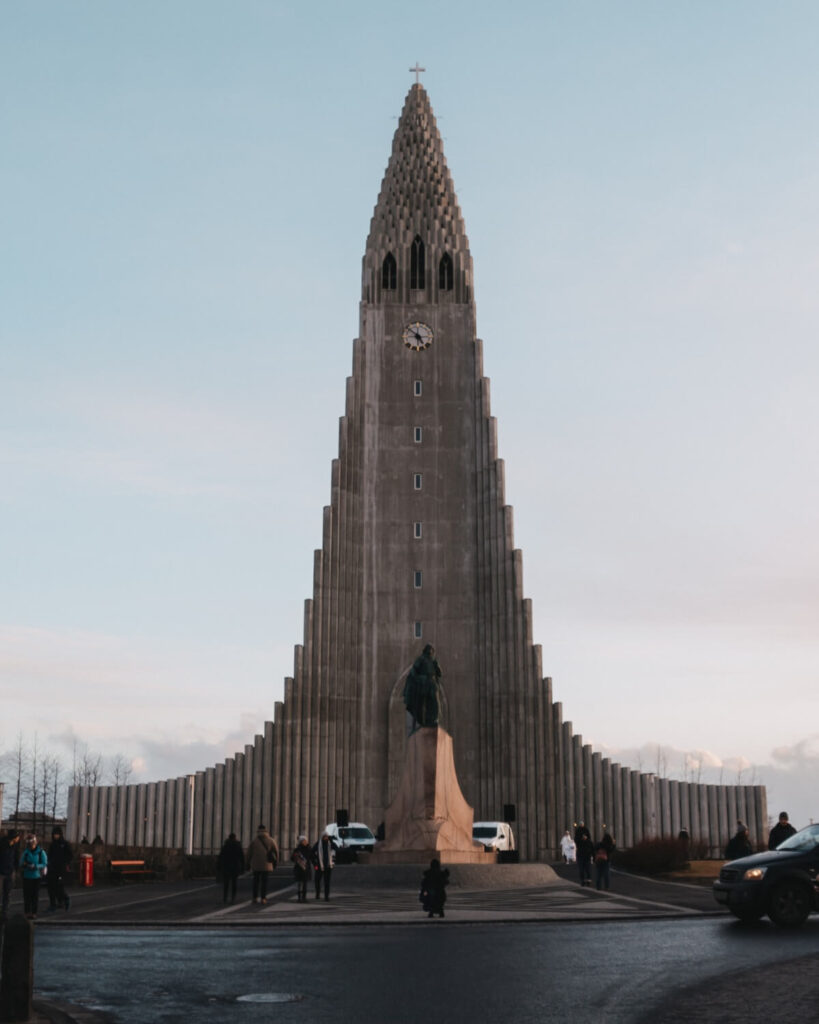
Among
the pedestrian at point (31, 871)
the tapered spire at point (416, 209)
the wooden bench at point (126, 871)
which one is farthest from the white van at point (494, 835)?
the tapered spire at point (416, 209)

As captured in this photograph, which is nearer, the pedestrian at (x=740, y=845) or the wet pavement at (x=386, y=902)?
the wet pavement at (x=386, y=902)

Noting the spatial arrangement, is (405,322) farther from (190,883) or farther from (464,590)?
(190,883)

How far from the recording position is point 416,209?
69250 millimetres

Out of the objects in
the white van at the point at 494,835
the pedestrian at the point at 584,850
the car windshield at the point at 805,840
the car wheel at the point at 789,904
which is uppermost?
the car windshield at the point at 805,840

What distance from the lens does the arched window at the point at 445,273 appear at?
223 feet

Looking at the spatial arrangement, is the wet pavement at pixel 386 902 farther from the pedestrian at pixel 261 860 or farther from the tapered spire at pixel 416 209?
the tapered spire at pixel 416 209

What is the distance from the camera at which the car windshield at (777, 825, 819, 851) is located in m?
19.1

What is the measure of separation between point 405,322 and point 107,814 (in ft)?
98.4

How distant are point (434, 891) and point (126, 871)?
17.6 m

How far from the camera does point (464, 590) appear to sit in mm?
62719

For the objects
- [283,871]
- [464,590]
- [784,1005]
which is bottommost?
[283,871]

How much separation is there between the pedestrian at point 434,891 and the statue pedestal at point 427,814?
10970 mm

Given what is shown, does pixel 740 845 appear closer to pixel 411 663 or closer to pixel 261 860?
pixel 261 860

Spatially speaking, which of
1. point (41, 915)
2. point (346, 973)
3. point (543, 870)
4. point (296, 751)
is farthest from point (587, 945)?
point (296, 751)
